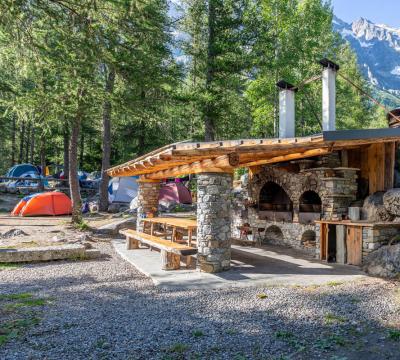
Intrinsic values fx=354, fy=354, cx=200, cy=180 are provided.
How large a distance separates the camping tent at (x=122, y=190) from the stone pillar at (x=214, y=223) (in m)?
13.3

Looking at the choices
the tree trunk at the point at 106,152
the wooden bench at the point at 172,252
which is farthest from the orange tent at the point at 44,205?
the wooden bench at the point at 172,252

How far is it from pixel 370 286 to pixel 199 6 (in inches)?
624

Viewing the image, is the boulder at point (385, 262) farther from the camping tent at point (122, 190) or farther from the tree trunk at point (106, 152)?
the camping tent at point (122, 190)

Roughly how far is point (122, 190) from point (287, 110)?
12.8 metres

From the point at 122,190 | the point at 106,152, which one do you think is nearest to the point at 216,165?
the point at 106,152

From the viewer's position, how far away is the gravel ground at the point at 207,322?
148 inches

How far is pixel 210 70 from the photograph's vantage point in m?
17.0

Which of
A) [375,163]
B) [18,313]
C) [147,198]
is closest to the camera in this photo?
[18,313]

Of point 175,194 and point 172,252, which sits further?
point 175,194

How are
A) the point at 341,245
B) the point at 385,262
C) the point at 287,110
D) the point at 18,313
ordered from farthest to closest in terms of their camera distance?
the point at 287,110, the point at 341,245, the point at 385,262, the point at 18,313

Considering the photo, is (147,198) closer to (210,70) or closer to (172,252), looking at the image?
(172,252)

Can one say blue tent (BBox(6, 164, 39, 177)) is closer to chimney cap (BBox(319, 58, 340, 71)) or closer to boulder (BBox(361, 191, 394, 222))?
chimney cap (BBox(319, 58, 340, 71))

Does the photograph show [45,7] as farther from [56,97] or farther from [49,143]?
[49,143]

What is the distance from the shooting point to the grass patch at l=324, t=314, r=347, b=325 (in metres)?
4.63
